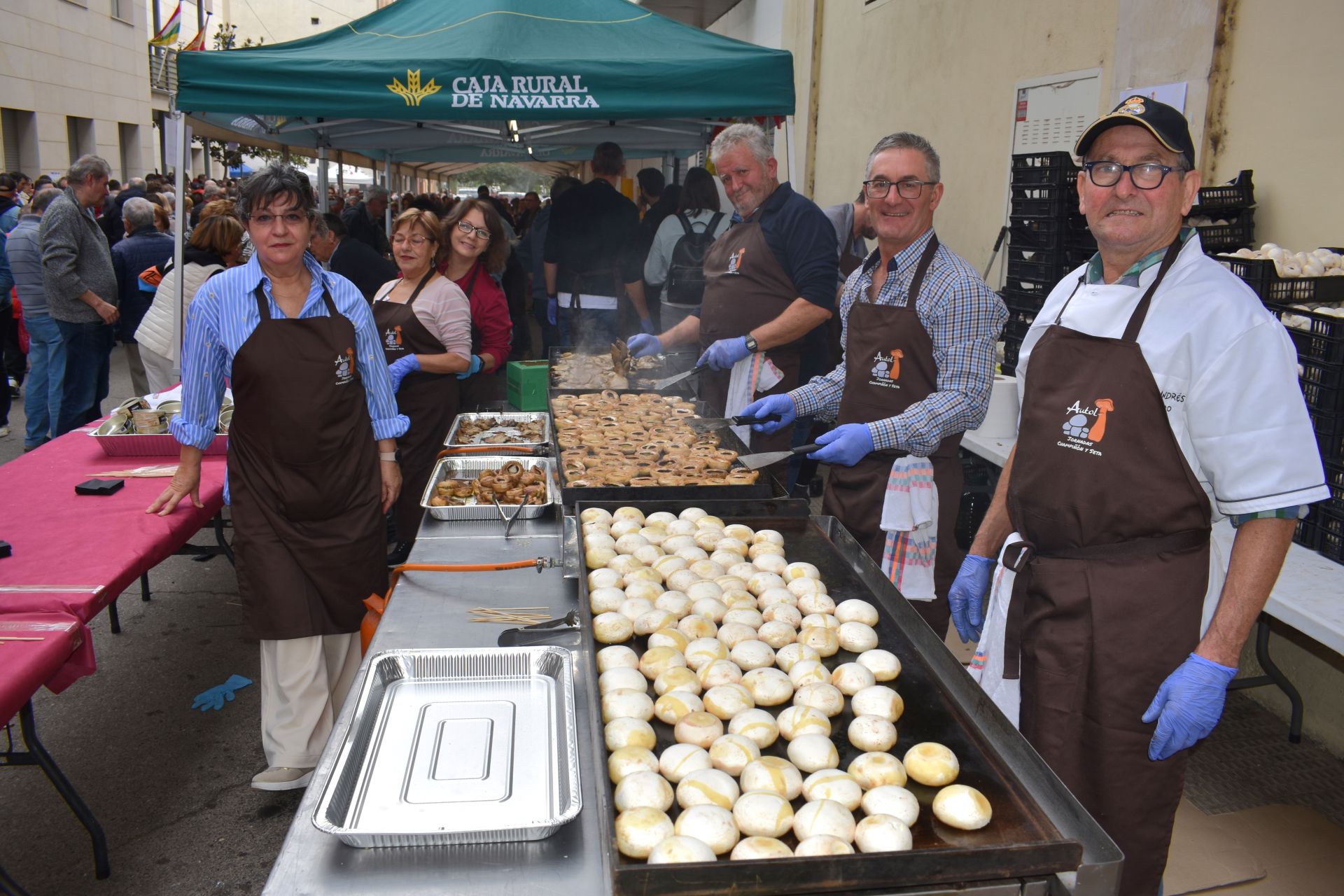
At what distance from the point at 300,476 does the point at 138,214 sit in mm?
6427

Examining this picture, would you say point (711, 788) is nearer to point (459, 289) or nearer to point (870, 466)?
point (870, 466)

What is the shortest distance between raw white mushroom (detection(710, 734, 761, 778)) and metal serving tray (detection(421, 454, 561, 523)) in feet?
5.03

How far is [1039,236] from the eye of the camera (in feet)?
15.3

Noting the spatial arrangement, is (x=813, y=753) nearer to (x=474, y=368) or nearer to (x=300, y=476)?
(x=300, y=476)

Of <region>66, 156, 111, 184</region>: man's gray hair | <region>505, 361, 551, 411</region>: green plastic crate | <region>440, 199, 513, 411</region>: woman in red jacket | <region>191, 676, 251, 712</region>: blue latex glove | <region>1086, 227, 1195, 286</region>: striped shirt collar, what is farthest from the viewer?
<region>66, 156, 111, 184</region>: man's gray hair

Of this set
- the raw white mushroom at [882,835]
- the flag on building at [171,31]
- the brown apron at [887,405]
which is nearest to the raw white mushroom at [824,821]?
the raw white mushroom at [882,835]

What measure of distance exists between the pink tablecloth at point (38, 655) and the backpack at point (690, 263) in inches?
180

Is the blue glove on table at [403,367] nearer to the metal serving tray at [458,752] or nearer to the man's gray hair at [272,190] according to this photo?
the man's gray hair at [272,190]

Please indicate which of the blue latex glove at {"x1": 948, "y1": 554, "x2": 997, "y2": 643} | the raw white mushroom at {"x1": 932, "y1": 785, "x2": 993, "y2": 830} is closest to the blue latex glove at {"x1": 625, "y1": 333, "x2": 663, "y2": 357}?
the blue latex glove at {"x1": 948, "y1": 554, "x2": 997, "y2": 643}

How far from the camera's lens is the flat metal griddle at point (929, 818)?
1243 mm

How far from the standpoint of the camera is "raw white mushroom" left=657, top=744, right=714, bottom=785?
1.68 meters

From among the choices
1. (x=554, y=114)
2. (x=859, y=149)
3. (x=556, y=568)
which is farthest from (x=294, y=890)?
(x=859, y=149)

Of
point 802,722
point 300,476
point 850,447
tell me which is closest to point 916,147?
point 850,447

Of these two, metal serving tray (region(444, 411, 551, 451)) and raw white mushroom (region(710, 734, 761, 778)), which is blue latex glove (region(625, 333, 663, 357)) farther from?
raw white mushroom (region(710, 734, 761, 778))
